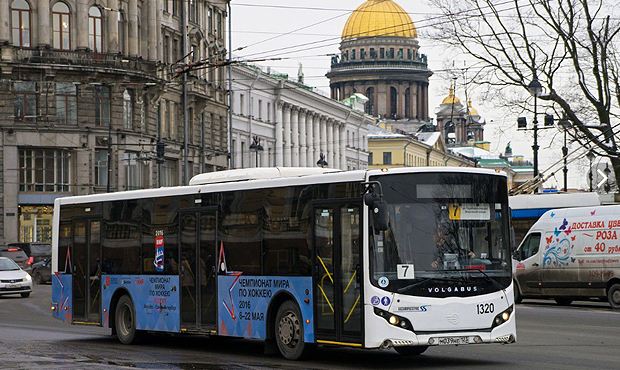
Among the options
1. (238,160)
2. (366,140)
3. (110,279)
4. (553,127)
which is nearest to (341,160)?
(366,140)

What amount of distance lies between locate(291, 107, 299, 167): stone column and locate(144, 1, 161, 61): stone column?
36902 millimetres

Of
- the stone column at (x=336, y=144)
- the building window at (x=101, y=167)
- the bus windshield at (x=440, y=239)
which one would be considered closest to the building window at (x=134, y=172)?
the building window at (x=101, y=167)

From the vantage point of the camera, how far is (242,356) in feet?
58.5

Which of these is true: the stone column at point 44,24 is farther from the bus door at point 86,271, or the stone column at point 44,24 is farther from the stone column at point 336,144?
the stone column at point 336,144

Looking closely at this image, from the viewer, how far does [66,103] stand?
208ft

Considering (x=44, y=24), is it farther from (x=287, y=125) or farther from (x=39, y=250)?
(x=287, y=125)

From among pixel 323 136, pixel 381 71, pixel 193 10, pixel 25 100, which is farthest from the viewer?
pixel 381 71

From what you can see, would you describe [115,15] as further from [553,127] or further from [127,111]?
[553,127]

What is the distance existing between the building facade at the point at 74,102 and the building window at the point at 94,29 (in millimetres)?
48

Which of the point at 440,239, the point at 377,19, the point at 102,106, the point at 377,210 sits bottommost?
the point at 440,239

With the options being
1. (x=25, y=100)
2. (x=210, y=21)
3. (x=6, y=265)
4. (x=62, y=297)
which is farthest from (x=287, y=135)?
(x=62, y=297)

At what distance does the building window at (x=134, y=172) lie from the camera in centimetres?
6550

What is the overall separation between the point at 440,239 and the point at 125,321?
6924mm

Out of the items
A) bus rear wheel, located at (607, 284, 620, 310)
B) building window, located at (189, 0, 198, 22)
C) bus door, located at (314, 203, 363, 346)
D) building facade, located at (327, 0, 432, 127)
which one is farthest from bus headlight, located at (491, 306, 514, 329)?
building facade, located at (327, 0, 432, 127)
